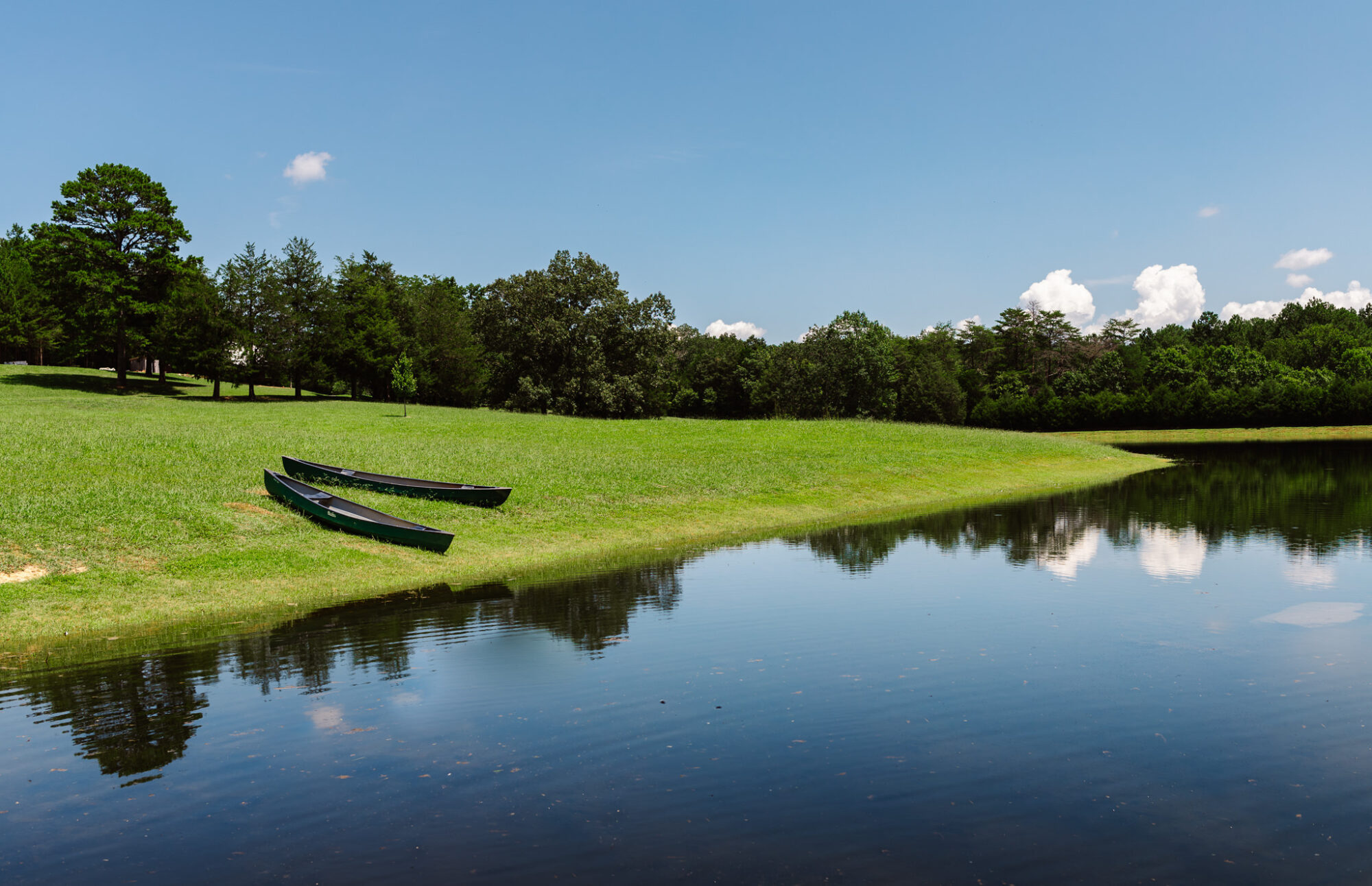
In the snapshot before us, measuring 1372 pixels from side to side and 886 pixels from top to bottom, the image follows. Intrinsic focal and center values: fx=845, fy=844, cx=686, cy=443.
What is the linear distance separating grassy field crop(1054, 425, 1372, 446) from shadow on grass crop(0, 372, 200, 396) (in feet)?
316

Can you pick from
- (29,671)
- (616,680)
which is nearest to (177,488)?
(29,671)

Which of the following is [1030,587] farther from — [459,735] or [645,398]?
[645,398]

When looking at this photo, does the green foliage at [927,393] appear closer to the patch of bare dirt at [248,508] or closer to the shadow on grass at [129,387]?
the shadow on grass at [129,387]

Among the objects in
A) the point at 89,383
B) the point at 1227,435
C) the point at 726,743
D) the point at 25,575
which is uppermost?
the point at 89,383

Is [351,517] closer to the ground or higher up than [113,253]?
closer to the ground

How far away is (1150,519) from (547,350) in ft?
212

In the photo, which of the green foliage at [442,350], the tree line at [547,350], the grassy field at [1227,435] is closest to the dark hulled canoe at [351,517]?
the tree line at [547,350]

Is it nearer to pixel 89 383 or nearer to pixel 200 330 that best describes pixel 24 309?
→ pixel 89 383

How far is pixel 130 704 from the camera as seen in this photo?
518 inches

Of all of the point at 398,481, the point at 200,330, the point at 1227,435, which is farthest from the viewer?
the point at 1227,435

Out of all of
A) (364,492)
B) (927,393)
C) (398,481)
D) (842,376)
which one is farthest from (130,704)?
(927,393)

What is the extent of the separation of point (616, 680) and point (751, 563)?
41.4 feet

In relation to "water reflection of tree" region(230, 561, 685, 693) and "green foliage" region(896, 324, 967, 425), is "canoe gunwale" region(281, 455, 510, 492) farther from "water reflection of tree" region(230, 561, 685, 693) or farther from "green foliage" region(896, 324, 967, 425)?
"green foliage" region(896, 324, 967, 425)

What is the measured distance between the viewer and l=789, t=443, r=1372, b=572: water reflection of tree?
29297mm
